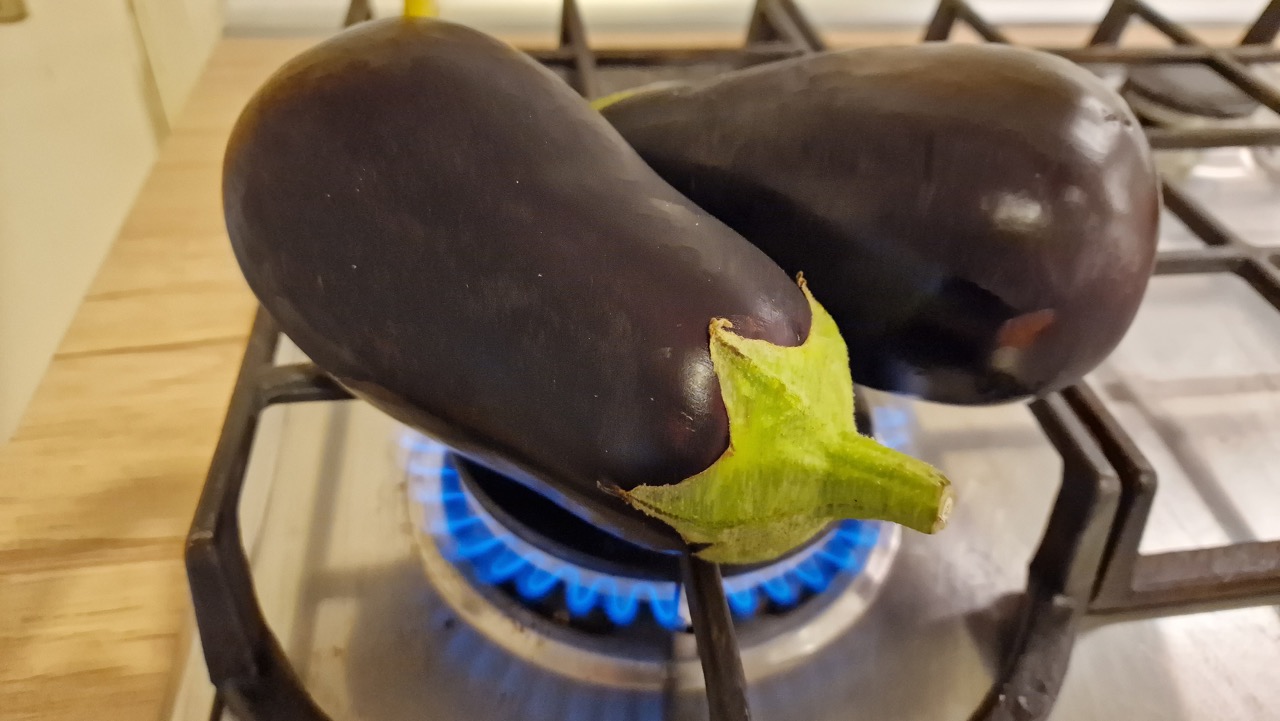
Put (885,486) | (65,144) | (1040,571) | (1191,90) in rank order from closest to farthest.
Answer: (885,486) → (1040,571) → (65,144) → (1191,90)

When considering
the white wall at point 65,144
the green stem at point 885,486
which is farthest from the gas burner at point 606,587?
the white wall at point 65,144

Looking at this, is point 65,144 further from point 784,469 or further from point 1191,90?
point 1191,90

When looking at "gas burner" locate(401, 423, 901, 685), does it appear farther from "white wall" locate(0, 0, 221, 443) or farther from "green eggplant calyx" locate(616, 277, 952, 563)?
"white wall" locate(0, 0, 221, 443)

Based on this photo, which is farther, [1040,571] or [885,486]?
[1040,571]

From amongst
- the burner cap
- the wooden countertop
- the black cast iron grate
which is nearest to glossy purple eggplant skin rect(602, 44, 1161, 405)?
the black cast iron grate

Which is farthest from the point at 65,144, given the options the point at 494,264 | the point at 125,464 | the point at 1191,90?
the point at 1191,90

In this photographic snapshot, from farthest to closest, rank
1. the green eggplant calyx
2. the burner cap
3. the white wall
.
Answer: the burner cap → the white wall → the green eggplant calyx

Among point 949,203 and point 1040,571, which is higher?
point 949,203

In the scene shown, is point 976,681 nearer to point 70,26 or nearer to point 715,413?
point 715,413
